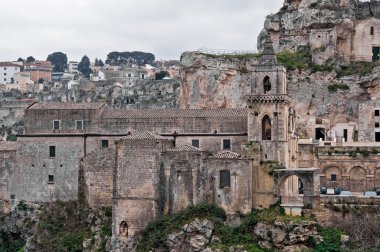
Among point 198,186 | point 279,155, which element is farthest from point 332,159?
point 198,186

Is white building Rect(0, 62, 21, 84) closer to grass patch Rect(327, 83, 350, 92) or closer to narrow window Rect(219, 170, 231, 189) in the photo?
grass patch Rect(327, 83, 350, 92)

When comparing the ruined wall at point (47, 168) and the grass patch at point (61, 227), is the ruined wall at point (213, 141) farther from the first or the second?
the grass patch at point (61, 227)

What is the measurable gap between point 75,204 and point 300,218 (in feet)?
47.0

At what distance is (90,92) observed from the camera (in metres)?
98.8

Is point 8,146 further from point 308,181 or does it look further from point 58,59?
point 58,59

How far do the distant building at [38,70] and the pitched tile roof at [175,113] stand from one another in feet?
280

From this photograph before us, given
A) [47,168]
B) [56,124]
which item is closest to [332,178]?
[56,124]

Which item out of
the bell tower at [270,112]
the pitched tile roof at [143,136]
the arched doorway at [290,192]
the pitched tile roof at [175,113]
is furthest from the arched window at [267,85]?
the pitched tile roof at [143,136]

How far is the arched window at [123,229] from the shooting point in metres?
47.5

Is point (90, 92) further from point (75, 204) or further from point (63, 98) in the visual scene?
point (75, 204)

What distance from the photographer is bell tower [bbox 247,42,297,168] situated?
154ft

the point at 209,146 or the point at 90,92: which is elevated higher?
the point at 90,92

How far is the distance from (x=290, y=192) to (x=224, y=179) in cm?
448

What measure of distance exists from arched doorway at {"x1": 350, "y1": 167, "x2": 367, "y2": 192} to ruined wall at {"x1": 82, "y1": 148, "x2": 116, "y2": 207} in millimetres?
15100
